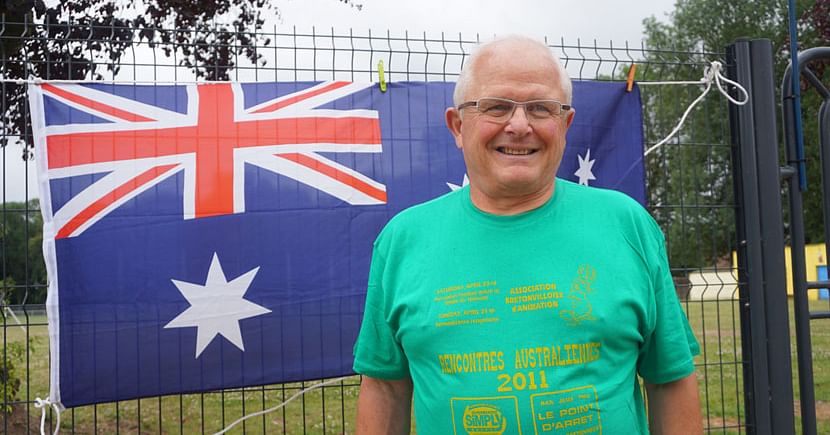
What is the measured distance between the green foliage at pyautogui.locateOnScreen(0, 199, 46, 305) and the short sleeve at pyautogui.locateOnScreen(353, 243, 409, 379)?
2030mm

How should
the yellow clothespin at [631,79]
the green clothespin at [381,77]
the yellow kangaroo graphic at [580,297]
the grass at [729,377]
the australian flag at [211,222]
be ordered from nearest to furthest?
the yellow kangaroo graphic at [580,297] → the australian flag at [211,222] → the green clothespin at [381,77] → the yellow clothespin at [631,79] → the grass at [729,377]

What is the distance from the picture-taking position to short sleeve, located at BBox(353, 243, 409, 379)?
1985 millimetres

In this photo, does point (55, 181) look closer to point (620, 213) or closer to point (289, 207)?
point (289, 207)

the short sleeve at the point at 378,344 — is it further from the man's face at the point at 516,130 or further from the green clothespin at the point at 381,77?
the green clothespin at the point at 381,77

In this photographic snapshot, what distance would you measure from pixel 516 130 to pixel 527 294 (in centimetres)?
40

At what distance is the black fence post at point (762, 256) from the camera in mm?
3852

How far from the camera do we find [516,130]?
1817mm

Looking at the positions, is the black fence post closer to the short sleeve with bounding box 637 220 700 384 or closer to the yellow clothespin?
the yellow clothespin

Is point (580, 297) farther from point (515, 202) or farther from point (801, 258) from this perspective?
point (801, 258)

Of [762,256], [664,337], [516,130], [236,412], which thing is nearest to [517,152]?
[516,130]

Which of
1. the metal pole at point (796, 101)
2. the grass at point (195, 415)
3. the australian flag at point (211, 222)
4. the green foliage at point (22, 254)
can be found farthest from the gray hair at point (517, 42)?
the grass at point (195, 415)

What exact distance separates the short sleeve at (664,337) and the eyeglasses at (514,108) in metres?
0.42

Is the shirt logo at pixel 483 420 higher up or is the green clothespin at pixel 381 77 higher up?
the green clothespin at pixel 381 77

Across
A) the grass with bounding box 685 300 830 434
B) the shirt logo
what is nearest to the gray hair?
the shirt logo
